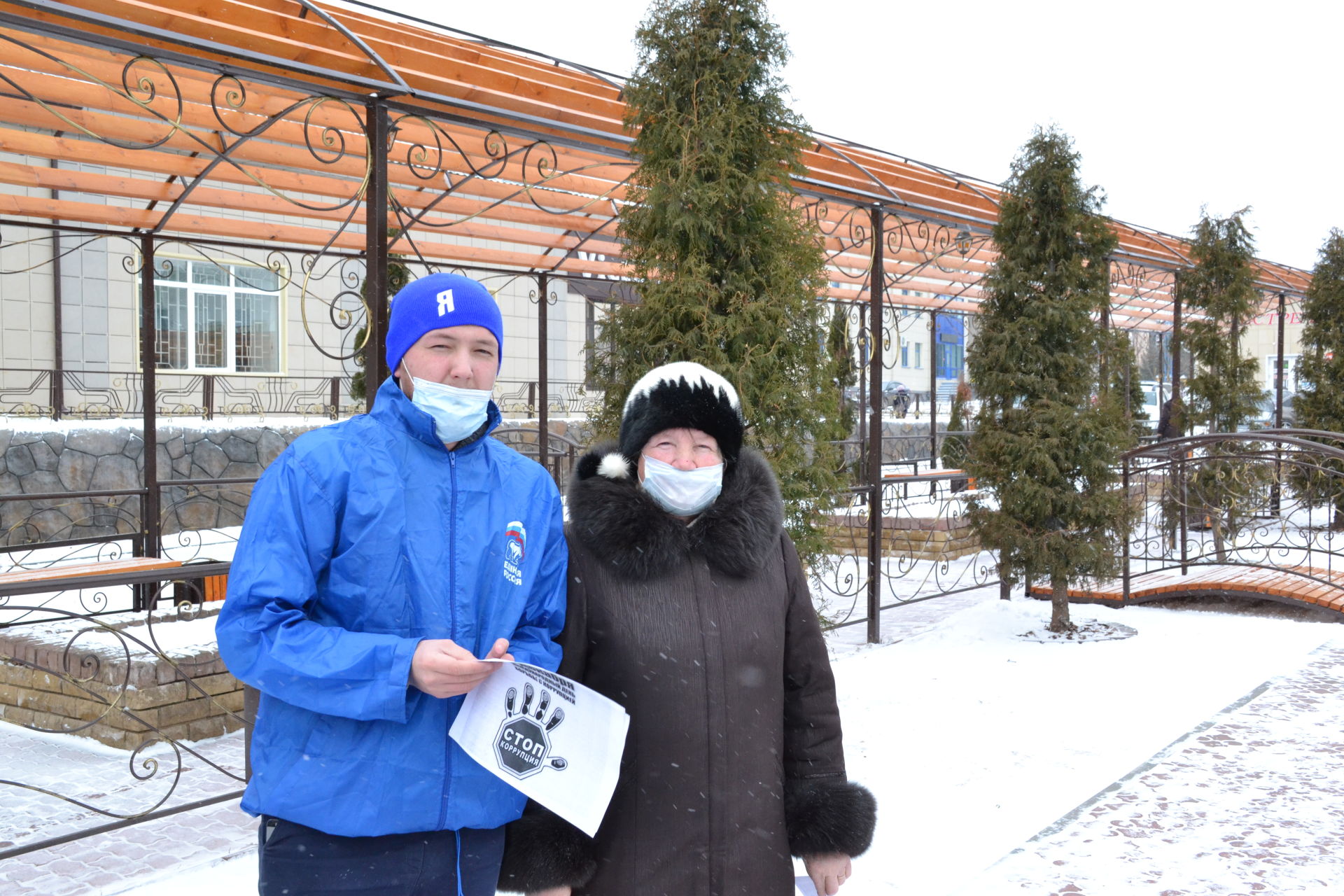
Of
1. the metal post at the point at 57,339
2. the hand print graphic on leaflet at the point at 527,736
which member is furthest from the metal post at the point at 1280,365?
the metal post at the point at 57,339

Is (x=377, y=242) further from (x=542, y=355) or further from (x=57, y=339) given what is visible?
(x=57, y=339)

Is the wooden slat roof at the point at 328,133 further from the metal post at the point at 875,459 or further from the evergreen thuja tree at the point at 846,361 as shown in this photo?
the evergreen thuja tree at the point at 846,361

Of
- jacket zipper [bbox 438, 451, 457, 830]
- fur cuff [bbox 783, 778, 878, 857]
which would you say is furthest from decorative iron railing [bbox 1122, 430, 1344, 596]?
jacket zipper [bbox 438, 451, 457, 830]

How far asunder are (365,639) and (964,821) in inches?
133

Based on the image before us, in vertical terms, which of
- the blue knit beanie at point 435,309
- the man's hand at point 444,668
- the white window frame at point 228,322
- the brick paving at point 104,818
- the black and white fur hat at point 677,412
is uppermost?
the white window frame at point 228,322

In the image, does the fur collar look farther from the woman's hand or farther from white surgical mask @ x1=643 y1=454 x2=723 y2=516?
the woman's hand

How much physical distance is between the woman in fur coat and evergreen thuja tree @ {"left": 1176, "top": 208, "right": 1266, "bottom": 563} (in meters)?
10.1

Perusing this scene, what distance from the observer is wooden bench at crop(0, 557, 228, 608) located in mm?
3967

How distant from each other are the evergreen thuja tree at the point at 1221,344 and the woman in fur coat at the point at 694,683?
33.0 ft

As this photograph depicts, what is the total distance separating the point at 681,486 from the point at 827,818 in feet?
2.61

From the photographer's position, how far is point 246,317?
17.7 metres

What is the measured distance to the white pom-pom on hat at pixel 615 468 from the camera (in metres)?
2.33

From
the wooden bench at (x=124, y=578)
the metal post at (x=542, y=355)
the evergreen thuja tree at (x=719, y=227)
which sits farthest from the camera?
the metal post at (x=542, y=355)

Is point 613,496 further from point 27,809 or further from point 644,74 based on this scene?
point 27,809
